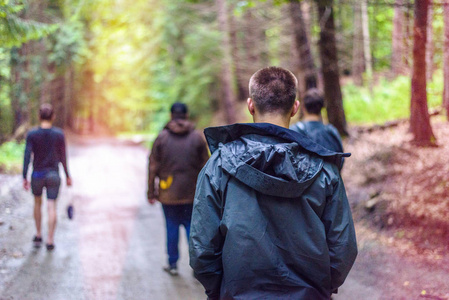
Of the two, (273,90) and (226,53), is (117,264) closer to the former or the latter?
(273,90)

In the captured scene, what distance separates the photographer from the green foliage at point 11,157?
42.1 ft

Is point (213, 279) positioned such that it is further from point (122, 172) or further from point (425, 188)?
point (122, 172)

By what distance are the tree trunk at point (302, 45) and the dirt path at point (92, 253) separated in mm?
6486

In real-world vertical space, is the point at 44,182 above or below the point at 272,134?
below

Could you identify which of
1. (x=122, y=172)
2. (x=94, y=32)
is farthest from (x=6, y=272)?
(x=94, y=32)

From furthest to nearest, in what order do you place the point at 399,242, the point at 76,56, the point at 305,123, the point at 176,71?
1. the point at 176,71
2. the point at 76,56
3. the point at 399,242
4. the point at 305,123

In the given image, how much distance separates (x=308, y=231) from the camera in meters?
2.38

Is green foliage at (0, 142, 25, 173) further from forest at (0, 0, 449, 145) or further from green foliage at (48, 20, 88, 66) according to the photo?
green foliage at (48, 20, 88, 66)

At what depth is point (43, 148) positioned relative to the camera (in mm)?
7172

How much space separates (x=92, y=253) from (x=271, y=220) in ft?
18.5

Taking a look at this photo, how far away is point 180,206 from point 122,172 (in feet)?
38.1

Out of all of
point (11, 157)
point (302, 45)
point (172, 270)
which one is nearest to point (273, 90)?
point (172, 270)

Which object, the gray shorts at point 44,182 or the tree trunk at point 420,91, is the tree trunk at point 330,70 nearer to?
the tree trunk at point 420,91

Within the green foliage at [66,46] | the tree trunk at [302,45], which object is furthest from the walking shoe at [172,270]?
the green foliage at [66,46]
